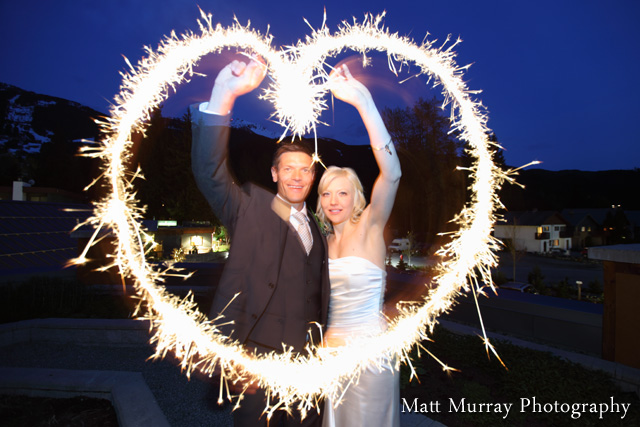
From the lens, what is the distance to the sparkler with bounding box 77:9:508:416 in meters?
2.64

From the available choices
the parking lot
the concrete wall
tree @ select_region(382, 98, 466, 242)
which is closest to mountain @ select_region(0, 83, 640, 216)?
tree @ select_region(382, 98, 466, 242)

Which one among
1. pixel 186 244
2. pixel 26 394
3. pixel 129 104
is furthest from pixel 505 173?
pixel 186 244

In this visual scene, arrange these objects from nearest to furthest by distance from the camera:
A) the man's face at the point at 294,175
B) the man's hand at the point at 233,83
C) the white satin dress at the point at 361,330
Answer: the man's hand at the point at 233,83 → the man's face at the point at 294,175 → the white satin dress at the point at 361,330

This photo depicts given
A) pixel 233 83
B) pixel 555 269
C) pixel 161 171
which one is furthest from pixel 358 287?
pixel 555 269

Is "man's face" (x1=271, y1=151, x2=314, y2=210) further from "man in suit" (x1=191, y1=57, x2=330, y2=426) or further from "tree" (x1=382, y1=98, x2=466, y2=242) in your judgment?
"tree" (x1=382, y1=98, x2=466, y2=242)

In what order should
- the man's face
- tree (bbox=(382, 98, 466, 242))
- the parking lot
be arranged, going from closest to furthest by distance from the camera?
1. the man's face
2. tree (bbox=(382, 98, 466, 242))
3. the parking lot

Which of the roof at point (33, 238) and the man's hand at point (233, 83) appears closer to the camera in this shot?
the man's hand at point (233, 83)

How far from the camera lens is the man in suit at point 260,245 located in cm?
240

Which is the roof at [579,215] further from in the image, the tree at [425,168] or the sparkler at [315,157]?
the sparkler at [315,157]

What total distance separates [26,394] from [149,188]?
21.4 meters

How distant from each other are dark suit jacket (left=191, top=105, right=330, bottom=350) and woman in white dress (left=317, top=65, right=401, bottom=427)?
0.87ft

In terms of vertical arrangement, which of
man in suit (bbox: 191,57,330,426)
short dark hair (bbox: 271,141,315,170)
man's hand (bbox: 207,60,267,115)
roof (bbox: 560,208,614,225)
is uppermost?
roof (bbox: 560,208,614,225)

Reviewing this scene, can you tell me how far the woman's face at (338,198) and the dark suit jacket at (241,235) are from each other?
0.42 metres

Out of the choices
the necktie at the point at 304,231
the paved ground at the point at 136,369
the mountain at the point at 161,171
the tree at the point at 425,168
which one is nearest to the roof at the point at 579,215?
the mountain at the point at 161,171
